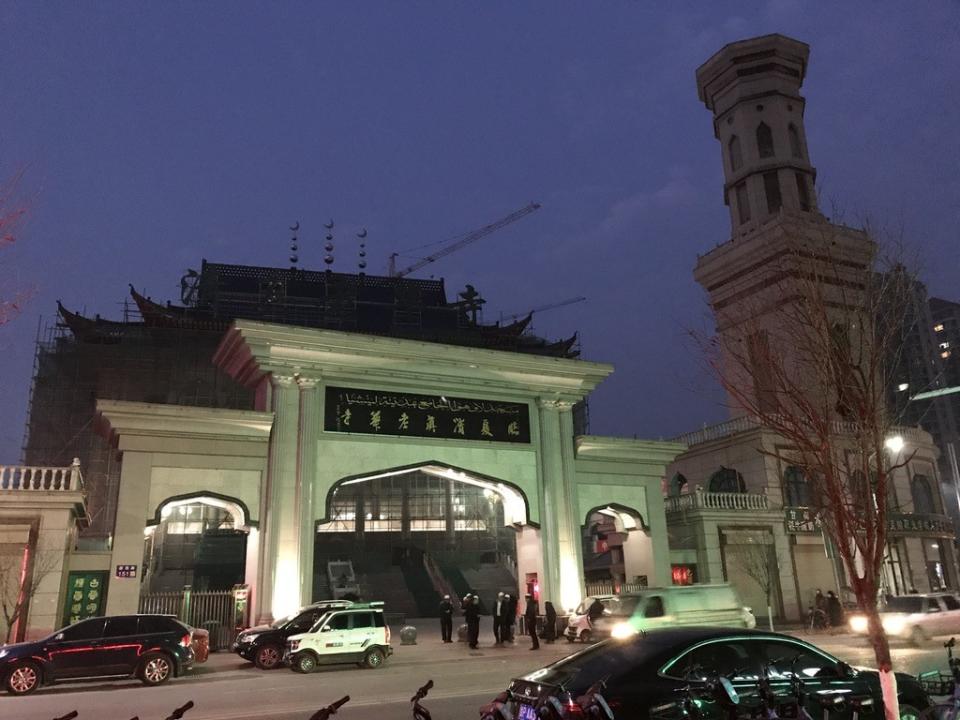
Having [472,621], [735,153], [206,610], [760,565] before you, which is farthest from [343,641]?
[735,153]

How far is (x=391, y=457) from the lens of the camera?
22.4 metres

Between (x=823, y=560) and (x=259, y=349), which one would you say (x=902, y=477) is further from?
(x=259, y=349)

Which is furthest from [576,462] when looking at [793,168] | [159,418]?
[793,168]

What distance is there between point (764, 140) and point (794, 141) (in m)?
1.54

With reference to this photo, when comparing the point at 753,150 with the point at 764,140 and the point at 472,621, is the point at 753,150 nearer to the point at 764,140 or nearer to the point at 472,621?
the point at 764,140

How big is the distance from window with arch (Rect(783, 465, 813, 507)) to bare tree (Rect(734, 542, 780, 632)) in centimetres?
266

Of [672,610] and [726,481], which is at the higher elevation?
[726,481]

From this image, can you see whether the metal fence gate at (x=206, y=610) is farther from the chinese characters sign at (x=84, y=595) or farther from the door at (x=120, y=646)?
the door at (x=120, y=646)

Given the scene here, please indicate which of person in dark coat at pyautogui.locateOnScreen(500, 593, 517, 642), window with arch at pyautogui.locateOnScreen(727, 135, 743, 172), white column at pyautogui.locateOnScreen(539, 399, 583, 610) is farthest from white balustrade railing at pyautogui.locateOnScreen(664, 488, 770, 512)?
window with arch at pyautogui.locateOnScreen(727, 135, 743, 172)

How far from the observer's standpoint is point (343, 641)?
16.3 meters

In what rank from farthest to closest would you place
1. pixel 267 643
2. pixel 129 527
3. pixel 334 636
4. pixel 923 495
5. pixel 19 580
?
pixel 923 495 → pixel 129 527 → pixel 19 580 → pixel 267 643 → pixel 334 636

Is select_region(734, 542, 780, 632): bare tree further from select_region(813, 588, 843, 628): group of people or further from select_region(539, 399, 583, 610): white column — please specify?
select_region(539, 399, 583, 610): white column

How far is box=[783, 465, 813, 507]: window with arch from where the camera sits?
98.2 feet

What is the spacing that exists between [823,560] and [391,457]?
1819 cm
